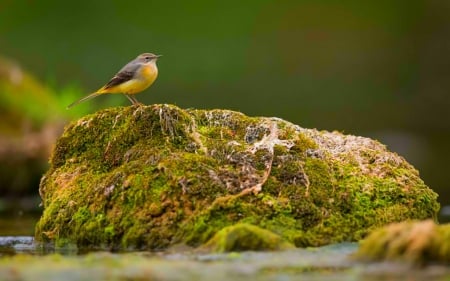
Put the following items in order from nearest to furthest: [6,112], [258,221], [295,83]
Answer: [258,221] < [6,112] < [295,83]

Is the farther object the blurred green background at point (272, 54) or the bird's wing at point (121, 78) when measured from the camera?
the blurred green background at point (272, 54)

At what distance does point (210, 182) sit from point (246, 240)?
1.14m

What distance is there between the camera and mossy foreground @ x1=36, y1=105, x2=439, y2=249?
10.6 meters

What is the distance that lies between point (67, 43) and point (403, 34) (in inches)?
379

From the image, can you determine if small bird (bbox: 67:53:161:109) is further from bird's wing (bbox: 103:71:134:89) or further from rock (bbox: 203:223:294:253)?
rock (bbox: 203:223:294:253)

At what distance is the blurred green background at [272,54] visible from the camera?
29828mm

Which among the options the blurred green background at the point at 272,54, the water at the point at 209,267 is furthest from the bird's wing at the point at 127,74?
the blurred green background at the point at 272,54

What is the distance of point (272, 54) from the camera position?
1318 inches

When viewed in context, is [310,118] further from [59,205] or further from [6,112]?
[59,205]

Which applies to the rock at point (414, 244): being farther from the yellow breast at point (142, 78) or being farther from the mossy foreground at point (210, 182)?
the yellow breast at point (142, 78)

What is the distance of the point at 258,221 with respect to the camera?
10461 mm

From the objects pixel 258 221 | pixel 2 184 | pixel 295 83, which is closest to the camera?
pixel 258 221

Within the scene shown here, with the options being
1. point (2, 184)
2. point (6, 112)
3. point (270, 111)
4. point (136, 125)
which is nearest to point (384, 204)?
point (136, 125)

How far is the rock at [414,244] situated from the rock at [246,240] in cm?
107
